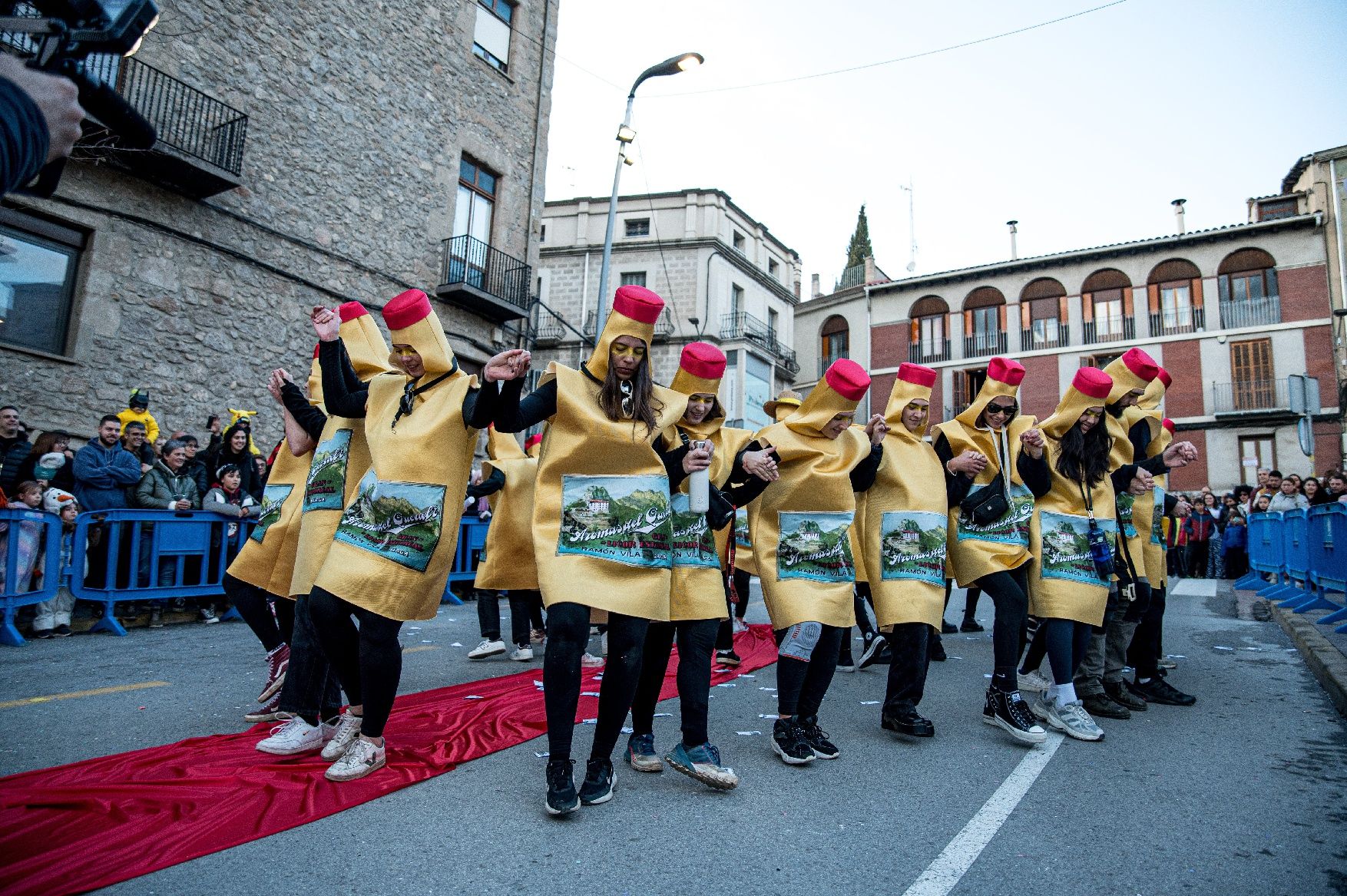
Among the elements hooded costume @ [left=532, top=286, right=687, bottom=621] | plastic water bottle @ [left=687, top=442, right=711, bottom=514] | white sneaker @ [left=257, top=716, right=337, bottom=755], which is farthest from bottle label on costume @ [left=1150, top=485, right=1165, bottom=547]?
white sneaker @ [left=257, top=716, right=337, bottom=755]

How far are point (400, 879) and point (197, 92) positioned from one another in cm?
1305

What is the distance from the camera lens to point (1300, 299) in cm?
3153

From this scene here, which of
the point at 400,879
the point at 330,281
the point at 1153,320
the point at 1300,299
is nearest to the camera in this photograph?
the point at 400,879

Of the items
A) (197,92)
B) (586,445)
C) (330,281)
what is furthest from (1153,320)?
(586,445)

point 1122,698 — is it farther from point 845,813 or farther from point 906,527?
point 845,813

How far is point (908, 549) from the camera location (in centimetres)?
468

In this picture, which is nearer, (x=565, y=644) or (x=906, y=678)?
(x=565, y=644)

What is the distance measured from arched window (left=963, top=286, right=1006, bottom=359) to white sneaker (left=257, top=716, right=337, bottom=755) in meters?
Result: 36.3

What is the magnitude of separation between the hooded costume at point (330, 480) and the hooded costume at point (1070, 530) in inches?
150

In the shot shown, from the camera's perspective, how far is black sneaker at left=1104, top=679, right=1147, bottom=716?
17.7 feet

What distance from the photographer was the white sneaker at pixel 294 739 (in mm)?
3848

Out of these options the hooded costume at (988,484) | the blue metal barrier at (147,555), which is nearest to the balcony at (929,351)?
the blue metal barrier at (147,555)

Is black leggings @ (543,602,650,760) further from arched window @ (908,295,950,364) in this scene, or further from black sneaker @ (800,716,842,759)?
arched window @ (908,295,950,364)

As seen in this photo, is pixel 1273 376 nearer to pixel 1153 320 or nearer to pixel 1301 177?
pixel 1153 320
